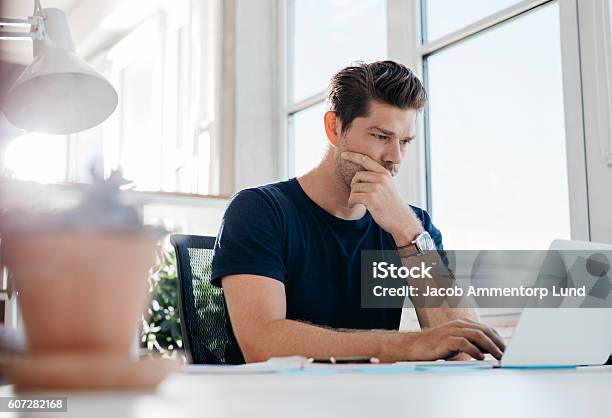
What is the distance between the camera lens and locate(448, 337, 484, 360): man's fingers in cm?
116

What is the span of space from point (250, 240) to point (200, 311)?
0.64ft

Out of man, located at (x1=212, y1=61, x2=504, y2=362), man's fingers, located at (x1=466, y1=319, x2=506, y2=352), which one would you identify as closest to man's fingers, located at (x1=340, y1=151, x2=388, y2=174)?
man, located at (x1=212, y1=61, x2=504, y2=362)

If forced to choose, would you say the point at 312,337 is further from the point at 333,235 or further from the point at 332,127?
the point at 332,127

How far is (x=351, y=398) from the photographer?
439mm

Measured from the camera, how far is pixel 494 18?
2.45 meters

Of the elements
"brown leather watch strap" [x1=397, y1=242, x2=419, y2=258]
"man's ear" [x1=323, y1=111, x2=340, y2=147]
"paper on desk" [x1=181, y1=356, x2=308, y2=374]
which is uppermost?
"man's ear" [x1=323, y1=111, x2=340, y2=147]

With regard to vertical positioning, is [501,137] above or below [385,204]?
above

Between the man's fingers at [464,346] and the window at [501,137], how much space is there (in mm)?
1072

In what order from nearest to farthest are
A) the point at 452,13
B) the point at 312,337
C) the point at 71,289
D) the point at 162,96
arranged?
the point at 71,289, the point at 312,337, the point at 452,13, the point at 162,96

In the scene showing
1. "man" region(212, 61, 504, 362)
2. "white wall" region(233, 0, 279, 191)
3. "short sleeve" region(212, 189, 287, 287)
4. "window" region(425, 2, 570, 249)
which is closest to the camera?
"man" region(212, 61, 504, 362)

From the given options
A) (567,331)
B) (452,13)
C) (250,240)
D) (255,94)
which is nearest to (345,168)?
(250,240)

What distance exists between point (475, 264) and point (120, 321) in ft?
7.68

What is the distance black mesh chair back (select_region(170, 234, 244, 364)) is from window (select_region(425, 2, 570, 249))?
40.2 inches

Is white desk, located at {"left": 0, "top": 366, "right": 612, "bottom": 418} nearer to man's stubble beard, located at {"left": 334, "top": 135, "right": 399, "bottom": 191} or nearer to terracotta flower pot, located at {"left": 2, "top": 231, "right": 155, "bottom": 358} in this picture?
terracotta flower pot, located at {"left": 2, "top": 231, "right": 155, "bottom": 358}
